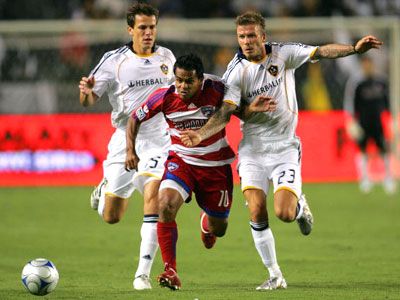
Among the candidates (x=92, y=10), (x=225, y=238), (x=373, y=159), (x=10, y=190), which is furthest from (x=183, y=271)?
(x=92, y=10)

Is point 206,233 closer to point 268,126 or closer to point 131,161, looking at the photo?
point 268,126

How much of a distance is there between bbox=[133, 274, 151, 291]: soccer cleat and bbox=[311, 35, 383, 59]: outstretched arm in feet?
7.94

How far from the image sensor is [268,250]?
9023mm

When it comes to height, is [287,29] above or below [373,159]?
above

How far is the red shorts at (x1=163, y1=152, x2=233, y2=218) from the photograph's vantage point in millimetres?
9062

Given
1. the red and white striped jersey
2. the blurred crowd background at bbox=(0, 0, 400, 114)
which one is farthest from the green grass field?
the blurred crowd background at bbox=(0, 0, 400, 114)

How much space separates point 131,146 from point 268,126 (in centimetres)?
125

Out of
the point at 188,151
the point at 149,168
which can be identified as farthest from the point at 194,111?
the point at 149,168

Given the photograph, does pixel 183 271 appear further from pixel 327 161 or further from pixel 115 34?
pixel 115 34

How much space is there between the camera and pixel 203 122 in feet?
29.7

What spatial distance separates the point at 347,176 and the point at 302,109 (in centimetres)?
176

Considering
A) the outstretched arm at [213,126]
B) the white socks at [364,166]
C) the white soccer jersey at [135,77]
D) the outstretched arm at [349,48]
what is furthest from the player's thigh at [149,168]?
the white socks at [364,166]

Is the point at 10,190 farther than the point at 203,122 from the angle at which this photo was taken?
Yes

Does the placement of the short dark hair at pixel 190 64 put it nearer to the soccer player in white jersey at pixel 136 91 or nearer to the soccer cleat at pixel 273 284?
the soccer player in white jersey at pixel 136 91
